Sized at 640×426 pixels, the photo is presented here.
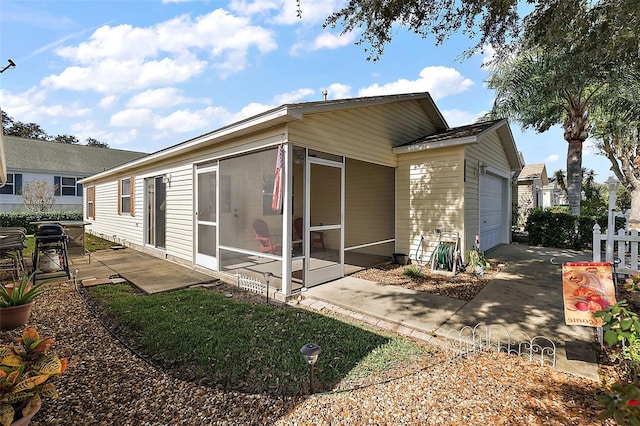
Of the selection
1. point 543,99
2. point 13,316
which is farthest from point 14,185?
point 543,99

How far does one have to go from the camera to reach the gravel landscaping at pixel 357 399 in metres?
2.15

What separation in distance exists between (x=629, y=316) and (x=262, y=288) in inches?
182

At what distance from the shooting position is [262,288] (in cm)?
538

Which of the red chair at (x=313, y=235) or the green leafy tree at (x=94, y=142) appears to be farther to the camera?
the green leafy tree at (x=94, y=142)

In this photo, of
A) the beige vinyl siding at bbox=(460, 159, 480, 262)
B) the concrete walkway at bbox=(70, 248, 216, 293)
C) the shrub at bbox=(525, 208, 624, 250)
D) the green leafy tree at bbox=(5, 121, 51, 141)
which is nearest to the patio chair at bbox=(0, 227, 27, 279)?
the concrete walkway at bbox=(70, 248, 216, 293)

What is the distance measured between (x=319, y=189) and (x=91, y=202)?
1432 cm

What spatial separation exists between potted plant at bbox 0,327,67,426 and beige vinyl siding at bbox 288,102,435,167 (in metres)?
3.91

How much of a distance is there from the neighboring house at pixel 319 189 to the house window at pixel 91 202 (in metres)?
6.64

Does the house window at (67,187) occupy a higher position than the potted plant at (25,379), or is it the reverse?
the house window at (67,187)

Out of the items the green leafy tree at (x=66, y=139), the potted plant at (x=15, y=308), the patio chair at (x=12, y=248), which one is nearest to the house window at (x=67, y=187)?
the patio chair at (x=12, y=248)

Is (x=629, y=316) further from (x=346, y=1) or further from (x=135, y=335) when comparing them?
(x=346, y=1)

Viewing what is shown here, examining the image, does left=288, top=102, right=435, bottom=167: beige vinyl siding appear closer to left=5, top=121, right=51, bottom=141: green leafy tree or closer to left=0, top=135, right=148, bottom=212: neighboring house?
left=0, top=135, right=148, bottom=212: neighboring house

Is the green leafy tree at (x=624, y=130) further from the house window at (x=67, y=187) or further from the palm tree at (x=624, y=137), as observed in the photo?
the house window at (x=67, y=187)

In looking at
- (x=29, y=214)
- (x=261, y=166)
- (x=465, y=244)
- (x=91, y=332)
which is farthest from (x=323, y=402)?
(x=29, y=214)
